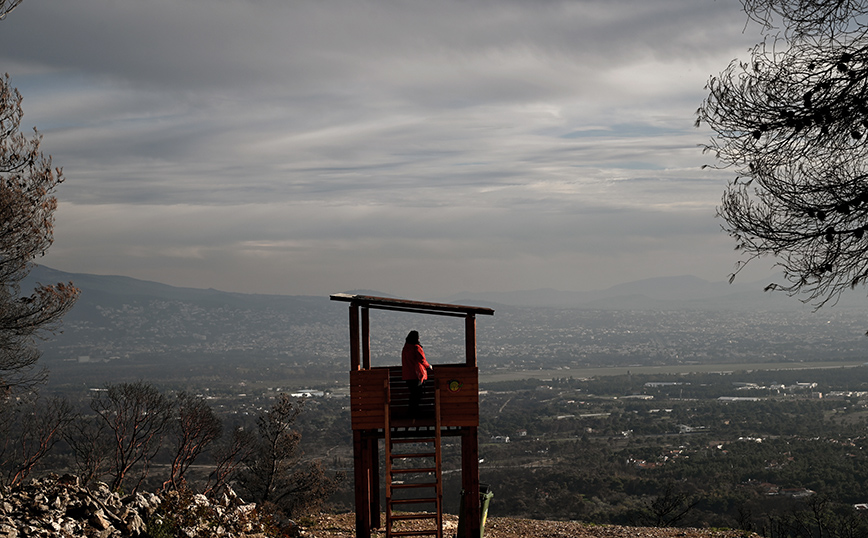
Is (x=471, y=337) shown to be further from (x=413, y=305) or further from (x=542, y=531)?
(x=542, y=531)

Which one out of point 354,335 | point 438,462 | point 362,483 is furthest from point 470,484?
point 354,335

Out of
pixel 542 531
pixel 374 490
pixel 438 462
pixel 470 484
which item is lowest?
pixel 542 531

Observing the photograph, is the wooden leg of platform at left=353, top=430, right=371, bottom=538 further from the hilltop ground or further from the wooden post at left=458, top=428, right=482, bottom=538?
the wooden post at left=458, top=428, right=482, bottom=538

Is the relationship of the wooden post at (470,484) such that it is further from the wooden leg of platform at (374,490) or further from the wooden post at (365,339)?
the wooden leg of platform at (374,490)

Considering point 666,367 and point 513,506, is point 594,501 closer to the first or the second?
point 513,506

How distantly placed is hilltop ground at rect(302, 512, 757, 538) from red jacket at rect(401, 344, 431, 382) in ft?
11.2

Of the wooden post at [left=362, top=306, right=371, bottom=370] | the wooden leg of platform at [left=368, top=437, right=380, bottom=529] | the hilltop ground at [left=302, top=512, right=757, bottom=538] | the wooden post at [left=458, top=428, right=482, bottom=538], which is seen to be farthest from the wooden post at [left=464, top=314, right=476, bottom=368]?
the hilltop ground at [left=302, top=512, right=757, bottom=538]

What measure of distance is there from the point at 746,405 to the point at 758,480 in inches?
2151

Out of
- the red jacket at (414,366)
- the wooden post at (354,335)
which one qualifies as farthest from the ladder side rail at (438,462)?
the wooden post at (354,335)

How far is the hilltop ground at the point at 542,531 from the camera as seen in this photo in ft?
44.1

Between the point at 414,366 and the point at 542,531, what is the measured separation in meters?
5.04

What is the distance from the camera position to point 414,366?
11539mm

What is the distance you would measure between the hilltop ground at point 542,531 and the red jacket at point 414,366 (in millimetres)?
3416

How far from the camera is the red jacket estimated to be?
11.5 m
